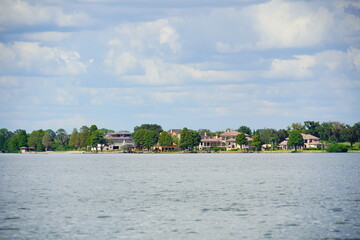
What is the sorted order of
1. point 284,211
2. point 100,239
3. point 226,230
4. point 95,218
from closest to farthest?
1. point 100,239
2. point 226,230
3. point 95,218
4. point 284,211

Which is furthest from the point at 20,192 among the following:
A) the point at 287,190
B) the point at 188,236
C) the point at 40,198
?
the point at 188,236

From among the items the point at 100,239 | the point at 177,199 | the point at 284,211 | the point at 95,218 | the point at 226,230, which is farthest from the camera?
the point at 177,199

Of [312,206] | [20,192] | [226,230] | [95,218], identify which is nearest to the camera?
[226,230]

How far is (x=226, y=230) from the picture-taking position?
38.2 metres

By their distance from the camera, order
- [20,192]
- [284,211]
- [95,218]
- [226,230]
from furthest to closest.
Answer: [20,192]
[284,211]
[95,218]
[226,230]

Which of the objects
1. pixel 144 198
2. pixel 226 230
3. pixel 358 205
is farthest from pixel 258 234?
pixel 144 198

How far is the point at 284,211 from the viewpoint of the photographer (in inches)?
1838

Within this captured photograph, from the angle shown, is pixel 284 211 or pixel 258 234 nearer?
pixel 258 234

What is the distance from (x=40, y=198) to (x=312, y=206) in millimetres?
27318

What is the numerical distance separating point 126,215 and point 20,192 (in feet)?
81.5

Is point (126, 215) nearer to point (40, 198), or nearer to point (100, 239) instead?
point (100, 239)

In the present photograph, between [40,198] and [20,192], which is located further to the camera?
[20,192]

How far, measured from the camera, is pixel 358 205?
165 ft

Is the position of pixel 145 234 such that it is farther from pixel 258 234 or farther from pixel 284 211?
pixel 284 211
